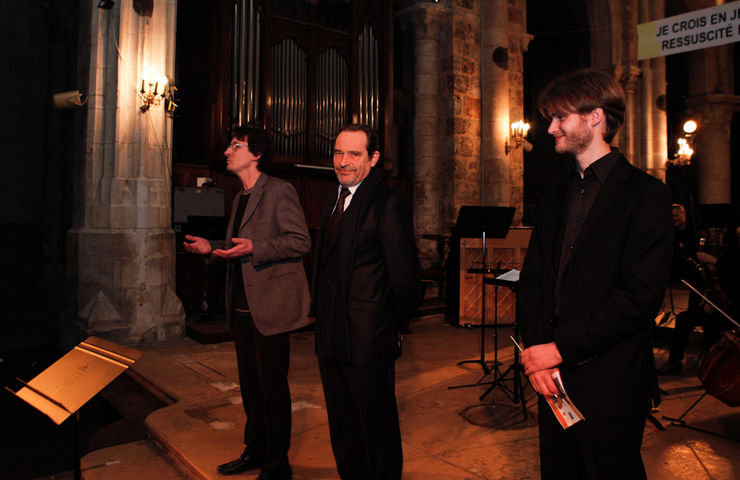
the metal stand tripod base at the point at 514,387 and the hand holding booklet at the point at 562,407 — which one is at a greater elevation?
the hand holding booklet at the point at 562,407

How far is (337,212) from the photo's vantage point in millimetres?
2371

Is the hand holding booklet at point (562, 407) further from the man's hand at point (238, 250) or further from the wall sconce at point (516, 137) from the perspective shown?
the wall sconce at point (516, 137)

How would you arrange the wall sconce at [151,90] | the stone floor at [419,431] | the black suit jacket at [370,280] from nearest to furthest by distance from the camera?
the black suit jacket at [370,280]
the stone floor at [419,431]
the wall sconce at [151,90]

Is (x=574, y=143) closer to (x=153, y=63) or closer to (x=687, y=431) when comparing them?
(x=687, y=431)

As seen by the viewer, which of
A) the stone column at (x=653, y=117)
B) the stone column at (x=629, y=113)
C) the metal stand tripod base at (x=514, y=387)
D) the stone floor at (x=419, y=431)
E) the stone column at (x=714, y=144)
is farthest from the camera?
the stone column at (x=714, y=144)

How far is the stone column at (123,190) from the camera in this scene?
19.3ft

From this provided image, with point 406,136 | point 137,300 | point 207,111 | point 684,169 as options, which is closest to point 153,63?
point 207,111

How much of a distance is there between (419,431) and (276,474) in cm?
114

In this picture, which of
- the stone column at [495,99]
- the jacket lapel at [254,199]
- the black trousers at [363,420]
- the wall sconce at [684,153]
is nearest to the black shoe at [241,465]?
the black trousers at [363,420]

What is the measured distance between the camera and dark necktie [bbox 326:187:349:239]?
2.35 metres

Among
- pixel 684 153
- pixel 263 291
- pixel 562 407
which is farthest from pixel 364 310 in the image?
pixel 684 153

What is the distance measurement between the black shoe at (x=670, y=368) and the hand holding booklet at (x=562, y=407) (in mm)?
4062

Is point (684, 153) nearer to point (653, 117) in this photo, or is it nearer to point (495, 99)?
point (653, 117)

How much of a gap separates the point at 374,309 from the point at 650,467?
1.94 metres
